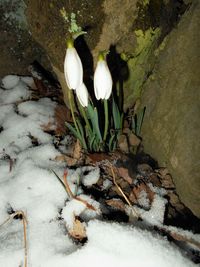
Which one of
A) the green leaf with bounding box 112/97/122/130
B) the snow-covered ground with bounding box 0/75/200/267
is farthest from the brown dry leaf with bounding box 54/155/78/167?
the green leaf with bounding box 112/97/122/130

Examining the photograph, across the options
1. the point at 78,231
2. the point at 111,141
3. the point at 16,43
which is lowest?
the point at 78,231

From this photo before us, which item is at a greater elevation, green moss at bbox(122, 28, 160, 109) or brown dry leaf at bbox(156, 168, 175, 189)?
green moss at bbox(122, 28, 160, 109)

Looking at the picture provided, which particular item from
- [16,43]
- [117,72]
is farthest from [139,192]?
[16,43]

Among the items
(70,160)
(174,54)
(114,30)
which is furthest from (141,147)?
(114,30)

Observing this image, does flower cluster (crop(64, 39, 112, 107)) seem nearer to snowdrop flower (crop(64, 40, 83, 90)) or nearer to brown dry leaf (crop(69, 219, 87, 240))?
snowdrop flower (crop(64, 40, 83, 90))

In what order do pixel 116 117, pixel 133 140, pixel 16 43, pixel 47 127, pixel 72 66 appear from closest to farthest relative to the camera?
pixel 72 66 → pixel 116 117 → pixel 133 140 → pixel 47 127 → pixel 16 43

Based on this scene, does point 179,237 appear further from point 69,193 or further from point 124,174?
point 69,193

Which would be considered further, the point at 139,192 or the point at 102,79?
the point at 139,192

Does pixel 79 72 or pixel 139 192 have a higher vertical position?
pixel 79 72
